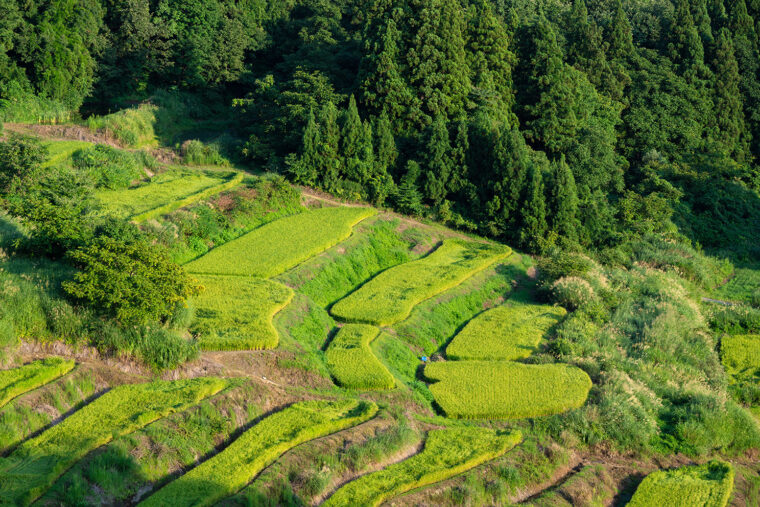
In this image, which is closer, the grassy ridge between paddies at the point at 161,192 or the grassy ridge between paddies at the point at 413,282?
the grassy ridge between paddies at the point at 413,282

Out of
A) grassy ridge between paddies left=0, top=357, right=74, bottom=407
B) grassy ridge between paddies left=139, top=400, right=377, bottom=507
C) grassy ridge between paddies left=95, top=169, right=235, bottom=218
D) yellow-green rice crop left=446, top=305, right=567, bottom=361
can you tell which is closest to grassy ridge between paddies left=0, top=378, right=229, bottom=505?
grassy ridge between paddies left=0, top=357, right=74, bottom=407

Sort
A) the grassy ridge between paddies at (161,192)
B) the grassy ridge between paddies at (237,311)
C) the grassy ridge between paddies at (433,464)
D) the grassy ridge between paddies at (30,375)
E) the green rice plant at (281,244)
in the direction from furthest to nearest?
1. the grassy ridge between paddies at (161,192)
2. the green rice plant at (281,244)
3. the grassy ridge between paddies at (237,311)
4. the grassy ridge between paddies at (30,375)
5. the grassy ridge between paddies at (433,464)

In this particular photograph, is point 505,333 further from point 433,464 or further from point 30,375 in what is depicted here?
point 30,375

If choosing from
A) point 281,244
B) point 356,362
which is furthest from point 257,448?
point 281,244

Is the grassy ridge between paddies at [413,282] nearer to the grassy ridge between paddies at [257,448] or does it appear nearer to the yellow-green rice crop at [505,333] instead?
the yellow-green rice crop at [505,333]

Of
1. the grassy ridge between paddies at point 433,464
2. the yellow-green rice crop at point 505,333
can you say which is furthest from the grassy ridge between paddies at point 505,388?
the grassy ridge between paddies at point 433,464
